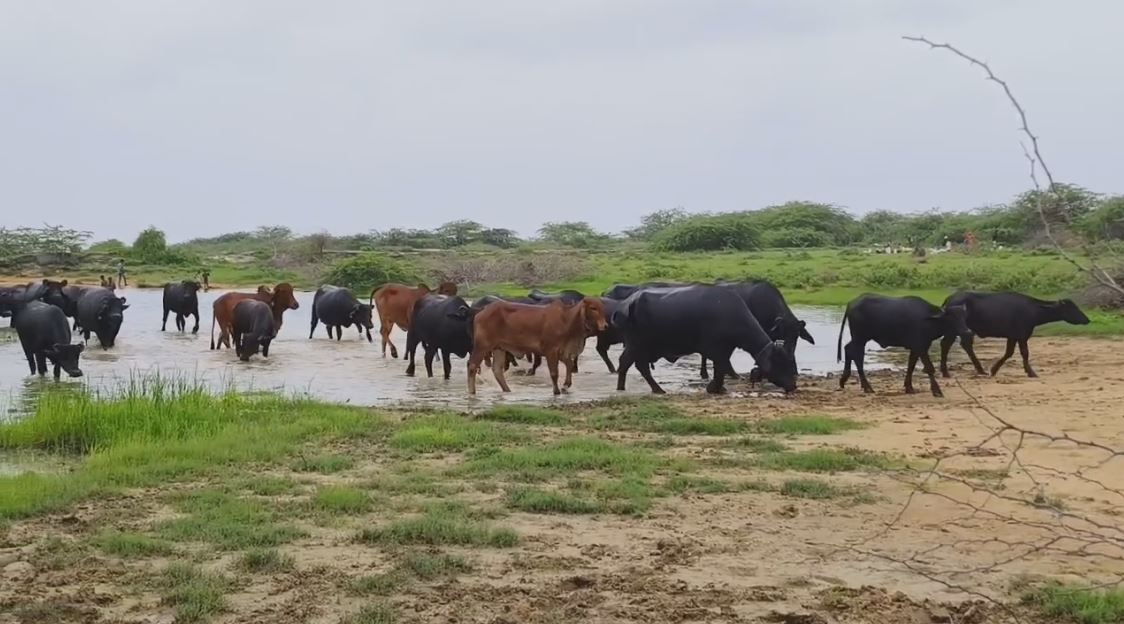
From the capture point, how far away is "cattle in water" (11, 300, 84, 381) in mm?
15938

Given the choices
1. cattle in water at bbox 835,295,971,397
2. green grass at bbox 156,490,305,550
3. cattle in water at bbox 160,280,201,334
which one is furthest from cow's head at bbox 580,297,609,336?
cattle in water at bbox 160,280,201,334

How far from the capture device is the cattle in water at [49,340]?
52.3ft

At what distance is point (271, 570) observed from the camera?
238 inches

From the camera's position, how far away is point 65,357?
15961mm

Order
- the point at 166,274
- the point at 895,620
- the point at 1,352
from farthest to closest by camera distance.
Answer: the point at 166,274 < the point at 1,352 < the point at 895,620

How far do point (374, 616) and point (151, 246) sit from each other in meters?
55.8

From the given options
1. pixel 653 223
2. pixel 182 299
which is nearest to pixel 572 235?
pixel 653 223

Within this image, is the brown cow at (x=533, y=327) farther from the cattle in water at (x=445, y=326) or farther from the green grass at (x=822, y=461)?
the green grass at (x=822, y=461)

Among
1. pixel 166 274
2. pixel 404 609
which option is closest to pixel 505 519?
pixel 404 609

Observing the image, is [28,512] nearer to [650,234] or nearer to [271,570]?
[271,570]

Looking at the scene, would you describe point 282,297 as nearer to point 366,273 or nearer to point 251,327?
point 251,327

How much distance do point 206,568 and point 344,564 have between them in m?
0.73

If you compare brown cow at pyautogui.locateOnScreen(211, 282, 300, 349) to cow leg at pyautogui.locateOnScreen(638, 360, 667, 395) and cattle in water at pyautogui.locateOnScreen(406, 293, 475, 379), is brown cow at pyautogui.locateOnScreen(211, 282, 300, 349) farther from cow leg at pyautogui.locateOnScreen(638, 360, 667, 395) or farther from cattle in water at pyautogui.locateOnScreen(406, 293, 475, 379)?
cow leg at pyautogui.locateOnScreen(638, 360, 667, 395)

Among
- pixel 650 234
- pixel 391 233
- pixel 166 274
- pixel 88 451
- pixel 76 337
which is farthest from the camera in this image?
pixel 650 234
